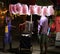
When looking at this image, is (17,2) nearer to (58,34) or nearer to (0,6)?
(0,6)

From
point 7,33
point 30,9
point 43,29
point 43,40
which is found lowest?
point 43,40

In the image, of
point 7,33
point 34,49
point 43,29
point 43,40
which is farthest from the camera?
point 34,49

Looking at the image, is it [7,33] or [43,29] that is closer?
[43,29]

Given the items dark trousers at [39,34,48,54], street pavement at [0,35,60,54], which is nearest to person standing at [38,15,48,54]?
dark trousers at [39,34,48,54]

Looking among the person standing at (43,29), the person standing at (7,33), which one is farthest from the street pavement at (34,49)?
the person standing at (43,29)

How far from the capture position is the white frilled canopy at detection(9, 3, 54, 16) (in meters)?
8.71

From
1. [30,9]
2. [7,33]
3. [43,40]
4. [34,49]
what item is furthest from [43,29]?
[7,33]

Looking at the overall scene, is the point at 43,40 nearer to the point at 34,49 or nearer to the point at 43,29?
the point at 43,29

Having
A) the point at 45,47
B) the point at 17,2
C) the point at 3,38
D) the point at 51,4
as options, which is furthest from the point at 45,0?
the point at 3,38

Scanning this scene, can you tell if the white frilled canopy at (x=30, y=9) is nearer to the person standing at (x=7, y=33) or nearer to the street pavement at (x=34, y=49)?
the person standing at (x=7, y=33)

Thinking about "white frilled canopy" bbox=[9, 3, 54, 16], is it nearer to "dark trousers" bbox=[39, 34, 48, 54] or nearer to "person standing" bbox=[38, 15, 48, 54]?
"person standing" bbox=[38, 15, 48, 54]

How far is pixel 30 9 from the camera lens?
29.0 ft

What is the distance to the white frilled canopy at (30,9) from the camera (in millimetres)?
8711

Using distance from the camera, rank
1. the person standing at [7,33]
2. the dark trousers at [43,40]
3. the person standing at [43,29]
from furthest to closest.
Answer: the person standing at [7,33] < the dark trousers at [43,40] < the person standing at [43,29]
